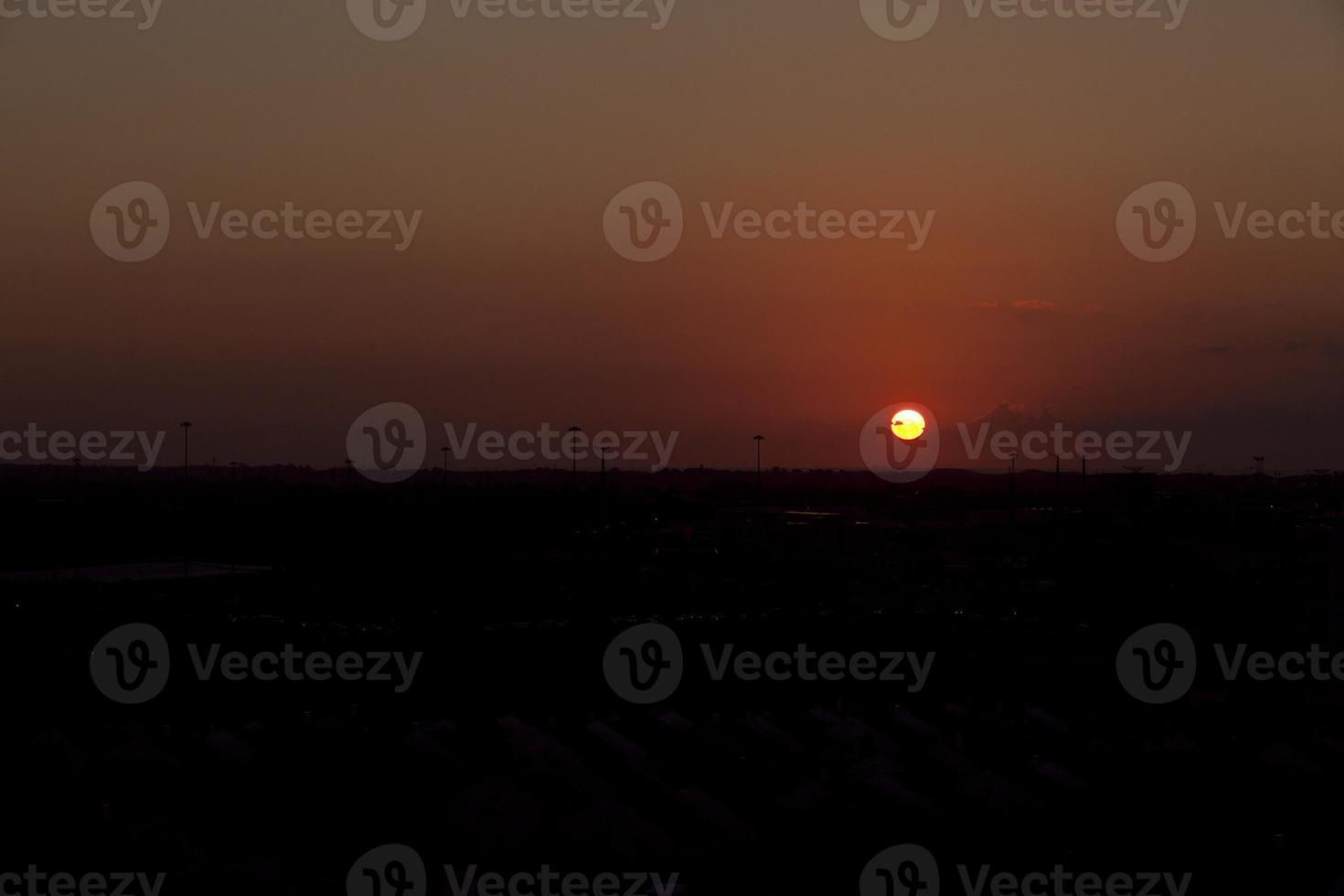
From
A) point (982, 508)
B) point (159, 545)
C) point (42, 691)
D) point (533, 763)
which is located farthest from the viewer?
point (982, 508)

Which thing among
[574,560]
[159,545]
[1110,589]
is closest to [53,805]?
[1110,589]

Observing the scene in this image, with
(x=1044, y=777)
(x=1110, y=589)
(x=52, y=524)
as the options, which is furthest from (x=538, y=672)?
(x=52, y=524)

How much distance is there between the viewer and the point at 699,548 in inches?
1081

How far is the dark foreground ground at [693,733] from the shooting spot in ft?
22.1

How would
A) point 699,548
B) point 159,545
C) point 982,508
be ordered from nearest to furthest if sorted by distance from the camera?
1. point 699,548
2. point 159,545
3. point 982,508

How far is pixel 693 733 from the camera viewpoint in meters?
8.62

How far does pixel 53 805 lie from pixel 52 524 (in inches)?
1151

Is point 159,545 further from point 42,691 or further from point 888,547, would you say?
point 42,691

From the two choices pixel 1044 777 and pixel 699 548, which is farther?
pixel 699 548

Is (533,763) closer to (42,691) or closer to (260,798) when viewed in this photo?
(260,798)

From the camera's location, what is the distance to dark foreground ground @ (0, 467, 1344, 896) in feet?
22.1

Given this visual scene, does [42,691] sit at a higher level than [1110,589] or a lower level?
lower

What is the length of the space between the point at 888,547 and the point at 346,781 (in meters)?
21.3

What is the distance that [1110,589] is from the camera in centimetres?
1902
